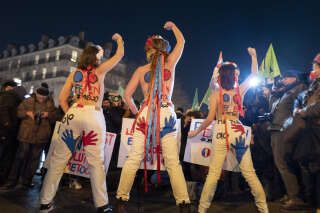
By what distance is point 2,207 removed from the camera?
12.7ft

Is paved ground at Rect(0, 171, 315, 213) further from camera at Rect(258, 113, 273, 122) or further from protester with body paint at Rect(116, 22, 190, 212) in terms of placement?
camera at Rect(258, 113, 273, 122)

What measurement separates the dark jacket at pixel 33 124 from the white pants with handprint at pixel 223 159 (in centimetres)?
358

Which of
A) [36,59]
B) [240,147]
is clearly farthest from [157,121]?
[36,59]

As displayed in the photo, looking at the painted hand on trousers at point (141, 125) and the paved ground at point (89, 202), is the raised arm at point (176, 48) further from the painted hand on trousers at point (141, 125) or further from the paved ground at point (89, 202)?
the paved ground at point (89, 202)

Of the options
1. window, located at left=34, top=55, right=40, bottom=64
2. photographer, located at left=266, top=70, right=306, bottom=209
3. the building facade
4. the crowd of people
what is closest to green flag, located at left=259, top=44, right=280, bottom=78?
the crowd of people

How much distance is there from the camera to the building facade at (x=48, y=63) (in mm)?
56750

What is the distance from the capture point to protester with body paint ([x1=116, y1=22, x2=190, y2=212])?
10.9 feet

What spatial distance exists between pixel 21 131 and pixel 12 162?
2.51 ft

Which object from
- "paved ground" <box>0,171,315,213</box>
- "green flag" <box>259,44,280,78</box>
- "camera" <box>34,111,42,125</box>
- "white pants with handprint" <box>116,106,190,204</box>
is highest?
"green flag" <box>259,44,280,78</box>

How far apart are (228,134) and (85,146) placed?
1909 mm

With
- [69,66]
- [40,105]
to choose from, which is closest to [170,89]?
[40,105]

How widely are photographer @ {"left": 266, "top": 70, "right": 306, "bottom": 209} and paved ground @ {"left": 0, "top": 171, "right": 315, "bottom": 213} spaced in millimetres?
378

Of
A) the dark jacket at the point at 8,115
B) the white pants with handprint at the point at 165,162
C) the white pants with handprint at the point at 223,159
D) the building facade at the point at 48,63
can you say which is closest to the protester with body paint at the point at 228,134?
the white pants with handprint at the point at 223,159

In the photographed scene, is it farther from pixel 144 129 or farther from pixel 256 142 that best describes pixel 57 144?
pixel 256 142
